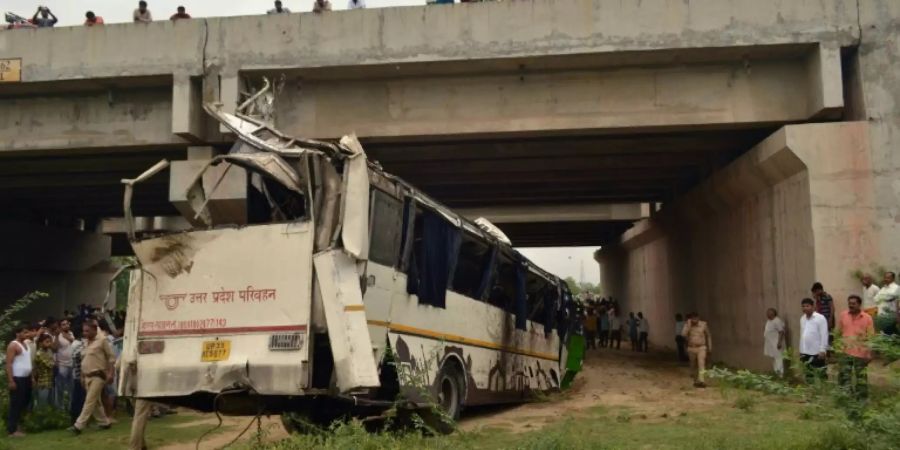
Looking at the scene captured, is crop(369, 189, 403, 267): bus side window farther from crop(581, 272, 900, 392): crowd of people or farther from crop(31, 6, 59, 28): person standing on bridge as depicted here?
crop(31, 6, 59, 28): person standing on bridge

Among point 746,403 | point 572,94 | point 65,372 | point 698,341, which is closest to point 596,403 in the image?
point 746,403

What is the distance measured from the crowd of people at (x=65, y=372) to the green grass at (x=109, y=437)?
25cm

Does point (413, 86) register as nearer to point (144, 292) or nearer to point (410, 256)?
point (410, 256)

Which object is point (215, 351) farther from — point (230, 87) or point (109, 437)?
point (230, 87)

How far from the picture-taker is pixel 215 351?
8.09 m

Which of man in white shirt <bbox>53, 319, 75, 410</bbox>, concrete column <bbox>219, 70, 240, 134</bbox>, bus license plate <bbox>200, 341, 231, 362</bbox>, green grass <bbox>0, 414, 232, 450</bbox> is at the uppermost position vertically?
concrete column <bbox>219, 70, 240, 134</bbox>

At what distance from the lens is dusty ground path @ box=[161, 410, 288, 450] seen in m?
10.2

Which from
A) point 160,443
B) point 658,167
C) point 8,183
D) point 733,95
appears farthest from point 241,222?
point 8,183

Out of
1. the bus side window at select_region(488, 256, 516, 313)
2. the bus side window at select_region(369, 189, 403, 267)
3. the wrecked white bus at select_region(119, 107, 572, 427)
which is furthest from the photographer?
the bus side window at select_region(488, 256, 516, 313)

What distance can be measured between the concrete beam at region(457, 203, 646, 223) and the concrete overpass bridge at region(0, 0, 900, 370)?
10.3 meters

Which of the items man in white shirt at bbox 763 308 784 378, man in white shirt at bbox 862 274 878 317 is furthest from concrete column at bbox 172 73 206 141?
man in white shirt at bbox 862 274 878 317

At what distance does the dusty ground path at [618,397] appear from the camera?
11742 mm

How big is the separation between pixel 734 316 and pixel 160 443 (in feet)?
44.0

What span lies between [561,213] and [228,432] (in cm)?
2012
